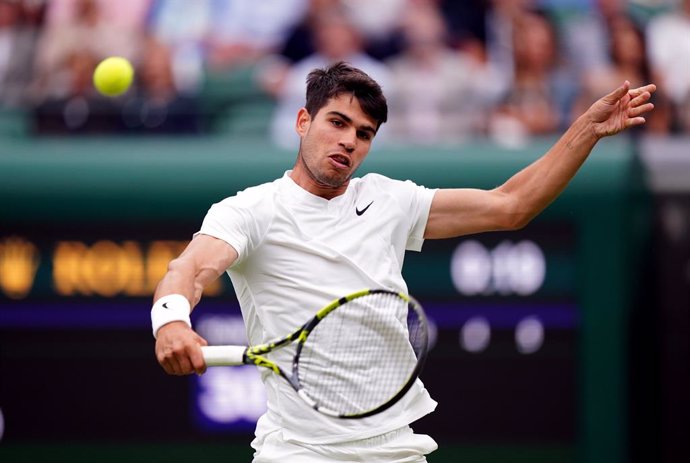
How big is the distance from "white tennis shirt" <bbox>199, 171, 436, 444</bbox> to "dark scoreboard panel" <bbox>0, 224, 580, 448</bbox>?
4.36m

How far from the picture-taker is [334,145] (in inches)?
205

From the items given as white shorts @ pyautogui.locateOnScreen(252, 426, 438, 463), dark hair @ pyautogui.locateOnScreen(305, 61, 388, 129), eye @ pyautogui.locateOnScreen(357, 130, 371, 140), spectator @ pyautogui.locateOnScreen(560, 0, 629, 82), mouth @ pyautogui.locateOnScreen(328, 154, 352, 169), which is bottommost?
white shorts @ pyautogui.locateOnScreen(252, 426, 438, 463)

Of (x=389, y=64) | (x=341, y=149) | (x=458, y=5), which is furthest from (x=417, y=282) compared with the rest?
(x=341, y=149)

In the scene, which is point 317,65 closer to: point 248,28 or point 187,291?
point 248,28

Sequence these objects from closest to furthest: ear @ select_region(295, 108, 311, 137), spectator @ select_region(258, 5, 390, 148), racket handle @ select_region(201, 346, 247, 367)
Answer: racket handle @ select_region(201, 346, 247, 367) → ear @ select_region(295, 108, 311, 137) → spectator @ select_region(258, 5, 390, 148)

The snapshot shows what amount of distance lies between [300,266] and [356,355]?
399 mm

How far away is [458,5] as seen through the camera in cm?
1166

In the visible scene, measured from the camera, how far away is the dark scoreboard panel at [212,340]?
31.7 ft

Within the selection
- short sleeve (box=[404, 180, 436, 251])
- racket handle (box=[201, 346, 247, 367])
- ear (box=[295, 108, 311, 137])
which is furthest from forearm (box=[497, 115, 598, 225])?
racket handle (box=[201, 346, 247, 367])

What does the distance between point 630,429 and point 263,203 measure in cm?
548

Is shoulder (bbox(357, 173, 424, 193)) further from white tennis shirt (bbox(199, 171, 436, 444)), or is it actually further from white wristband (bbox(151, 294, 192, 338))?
white wristband (bbox(151, 294, 192, 338))

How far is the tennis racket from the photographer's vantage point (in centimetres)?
500

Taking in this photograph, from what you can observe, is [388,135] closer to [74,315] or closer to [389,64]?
[389,64]

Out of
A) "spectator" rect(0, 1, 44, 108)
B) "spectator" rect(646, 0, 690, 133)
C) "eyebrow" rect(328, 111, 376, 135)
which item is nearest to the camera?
"eyebrow" rect(328, 111, 376, 135)
